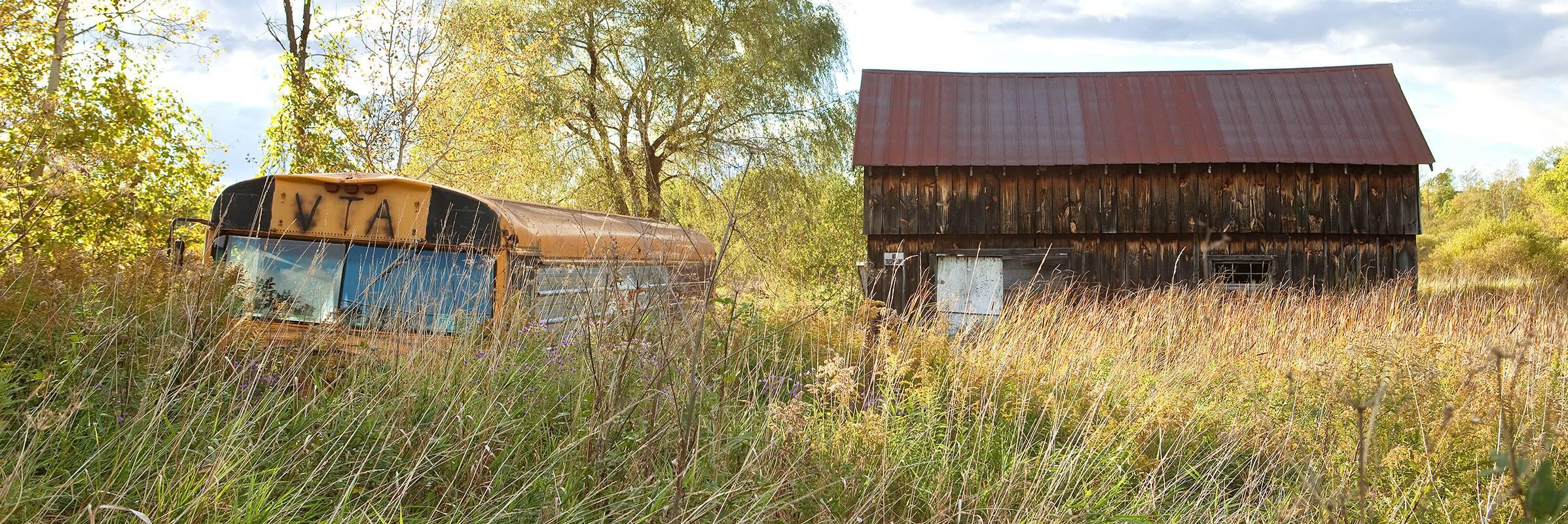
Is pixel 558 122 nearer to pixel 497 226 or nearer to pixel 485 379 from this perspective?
pixel 497 226

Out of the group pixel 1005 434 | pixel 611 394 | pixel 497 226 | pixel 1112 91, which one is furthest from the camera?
pixel 1112 91

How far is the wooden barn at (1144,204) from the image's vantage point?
14812mm

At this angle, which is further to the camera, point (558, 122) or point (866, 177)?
point (558, 122)

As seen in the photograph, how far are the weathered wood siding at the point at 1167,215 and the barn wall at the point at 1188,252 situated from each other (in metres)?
0.02

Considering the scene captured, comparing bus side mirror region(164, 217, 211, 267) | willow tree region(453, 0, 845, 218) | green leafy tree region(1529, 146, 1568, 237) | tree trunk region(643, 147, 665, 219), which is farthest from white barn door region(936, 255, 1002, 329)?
green leafy tree region(1529, 146, 1568, 237)

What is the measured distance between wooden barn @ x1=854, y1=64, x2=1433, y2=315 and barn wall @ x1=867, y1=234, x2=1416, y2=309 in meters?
0.02

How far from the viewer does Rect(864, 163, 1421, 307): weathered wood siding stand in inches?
585

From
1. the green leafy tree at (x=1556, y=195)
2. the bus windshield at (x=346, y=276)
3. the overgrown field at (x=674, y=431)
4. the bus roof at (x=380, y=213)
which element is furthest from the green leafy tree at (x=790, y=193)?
the green leafy tree at (x=1556, y=195)

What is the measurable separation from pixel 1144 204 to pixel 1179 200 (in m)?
0.56

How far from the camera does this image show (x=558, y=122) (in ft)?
66.7

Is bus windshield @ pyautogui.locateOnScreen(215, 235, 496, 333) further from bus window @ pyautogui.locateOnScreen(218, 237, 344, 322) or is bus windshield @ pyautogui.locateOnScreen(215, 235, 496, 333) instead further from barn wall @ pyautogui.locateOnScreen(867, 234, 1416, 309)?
barn wall @ pyautogui.locateOnScreen(867, 234, 1416, 309)

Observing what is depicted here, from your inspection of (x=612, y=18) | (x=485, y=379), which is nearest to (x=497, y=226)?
(x=485, y=379)

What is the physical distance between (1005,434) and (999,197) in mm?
10591

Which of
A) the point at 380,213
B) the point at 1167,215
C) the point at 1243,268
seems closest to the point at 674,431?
the point at 380,213
